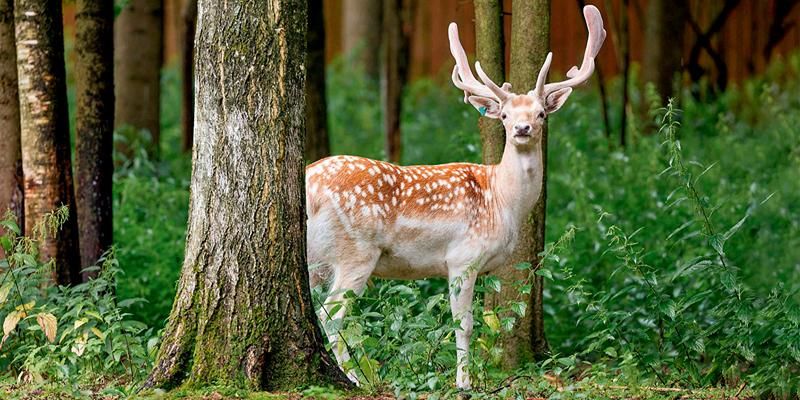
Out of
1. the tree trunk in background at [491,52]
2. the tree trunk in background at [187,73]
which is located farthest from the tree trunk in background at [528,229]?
the tree trunk in background at [187,73]

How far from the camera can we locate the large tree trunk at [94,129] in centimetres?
935

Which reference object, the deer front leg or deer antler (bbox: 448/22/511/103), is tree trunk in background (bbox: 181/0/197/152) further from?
the deer front leg

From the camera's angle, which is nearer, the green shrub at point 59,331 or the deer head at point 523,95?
the green shrub at point 59,331

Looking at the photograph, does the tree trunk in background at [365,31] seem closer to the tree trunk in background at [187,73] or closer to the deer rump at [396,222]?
the tree trunk in background at [187,73]

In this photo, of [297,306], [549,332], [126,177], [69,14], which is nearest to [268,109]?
[297,306]

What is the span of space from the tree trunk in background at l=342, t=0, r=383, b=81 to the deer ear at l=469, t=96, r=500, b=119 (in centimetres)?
1237

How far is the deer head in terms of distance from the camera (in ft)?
25.5

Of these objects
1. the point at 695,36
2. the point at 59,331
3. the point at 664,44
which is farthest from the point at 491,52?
the point at 695,36

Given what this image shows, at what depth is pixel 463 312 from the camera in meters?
7.55

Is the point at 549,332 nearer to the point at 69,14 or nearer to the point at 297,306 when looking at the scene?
the point at 297,306

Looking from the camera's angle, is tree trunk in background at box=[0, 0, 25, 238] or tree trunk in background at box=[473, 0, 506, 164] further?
tree trunk in background at box=[473, 0, 506, 164]

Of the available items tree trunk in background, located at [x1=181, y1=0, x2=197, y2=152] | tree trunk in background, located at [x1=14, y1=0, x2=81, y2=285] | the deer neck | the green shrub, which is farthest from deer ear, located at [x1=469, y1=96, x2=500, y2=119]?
tree trunk in background, located at [x1=181, y1=0, x2=197, y2=152]

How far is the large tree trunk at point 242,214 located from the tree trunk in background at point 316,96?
5.76 meters

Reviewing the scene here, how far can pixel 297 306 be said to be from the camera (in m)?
6.46
